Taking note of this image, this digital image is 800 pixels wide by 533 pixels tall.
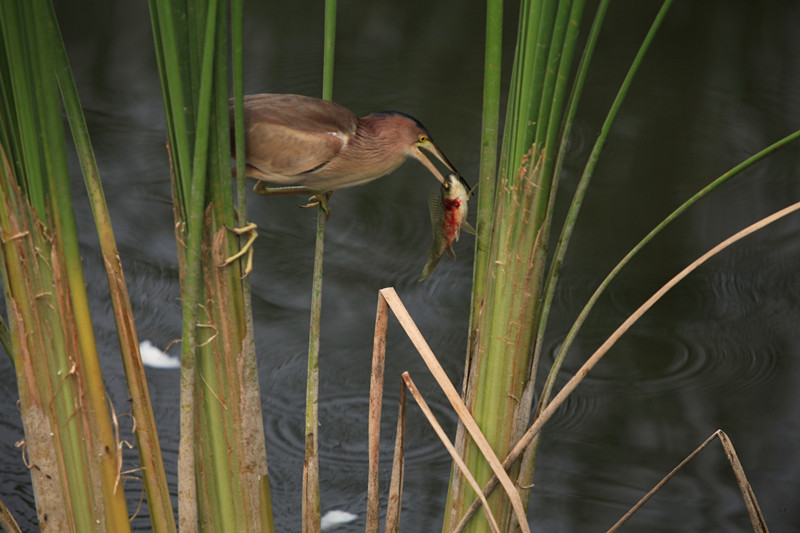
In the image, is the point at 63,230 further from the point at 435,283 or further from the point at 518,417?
the point at 435,283

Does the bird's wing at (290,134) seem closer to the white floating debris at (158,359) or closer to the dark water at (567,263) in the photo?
the dark water at (567,263)

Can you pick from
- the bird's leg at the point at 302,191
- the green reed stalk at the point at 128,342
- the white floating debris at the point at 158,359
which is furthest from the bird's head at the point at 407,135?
the white floating debris at the point at 158,359

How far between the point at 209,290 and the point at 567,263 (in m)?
1.59

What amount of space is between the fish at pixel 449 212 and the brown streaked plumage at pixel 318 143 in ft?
0.17

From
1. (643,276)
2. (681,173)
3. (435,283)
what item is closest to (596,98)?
(681,173)

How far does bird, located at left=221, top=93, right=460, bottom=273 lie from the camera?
86 centimetres

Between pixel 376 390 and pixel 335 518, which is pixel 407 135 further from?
pixel 335 518

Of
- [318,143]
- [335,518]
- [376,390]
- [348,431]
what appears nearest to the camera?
[376,390]

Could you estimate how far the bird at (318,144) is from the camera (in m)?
0.86

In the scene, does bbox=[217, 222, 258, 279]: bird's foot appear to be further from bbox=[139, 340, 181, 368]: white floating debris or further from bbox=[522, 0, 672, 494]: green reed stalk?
bbox=[139, 340, 181, 368]: white floating debris

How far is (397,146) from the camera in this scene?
100 centimetres

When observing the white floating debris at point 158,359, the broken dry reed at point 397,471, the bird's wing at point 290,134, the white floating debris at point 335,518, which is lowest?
the white floating debris at point 335,518

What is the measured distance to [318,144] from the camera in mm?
911

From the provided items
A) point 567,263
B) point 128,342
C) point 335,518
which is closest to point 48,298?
point 128,342
